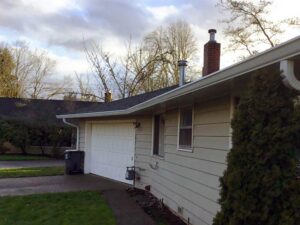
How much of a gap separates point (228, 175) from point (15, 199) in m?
7.48

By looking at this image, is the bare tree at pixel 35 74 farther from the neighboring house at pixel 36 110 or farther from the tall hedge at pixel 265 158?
the tall hedge at pixel 265 158

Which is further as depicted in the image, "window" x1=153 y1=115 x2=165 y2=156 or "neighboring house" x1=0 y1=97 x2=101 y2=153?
"neighboring house" x1=0 y1=97 x2=101 y2=153

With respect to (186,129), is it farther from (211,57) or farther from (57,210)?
(57,210)

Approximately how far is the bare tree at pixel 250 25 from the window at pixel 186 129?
18.7m

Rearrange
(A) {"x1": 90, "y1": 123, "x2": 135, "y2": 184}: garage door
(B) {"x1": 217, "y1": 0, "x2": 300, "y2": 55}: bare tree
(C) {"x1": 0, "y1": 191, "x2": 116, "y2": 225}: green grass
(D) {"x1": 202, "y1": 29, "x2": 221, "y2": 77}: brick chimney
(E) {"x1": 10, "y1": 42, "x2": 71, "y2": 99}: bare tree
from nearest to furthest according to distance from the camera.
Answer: (C) {"x1": 0, "y1": 191, "x2": 116, "y2": 225}: green grass → (D) {"x1": 202, "y1": 29, "x2": 221, "y2": 77}: brick chimney → (A) {"x1": 90, "y1": 123, "x2": 135, "y2": 184}: garage door → (B) {"x1": 217, "y1": 0, "x2": 300, "y2": 55}: bare tree → (E) {"x1": 10, "y1": 42, "x2": 71, "y2": 99}: bare tree

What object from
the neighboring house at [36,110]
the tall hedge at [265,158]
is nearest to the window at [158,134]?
the tall hedge at [265,158]

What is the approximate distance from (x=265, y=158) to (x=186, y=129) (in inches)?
188

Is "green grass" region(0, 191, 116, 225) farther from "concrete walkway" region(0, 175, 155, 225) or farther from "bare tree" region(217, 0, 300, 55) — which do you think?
"bare tree" region(217, 0, 300, 55)

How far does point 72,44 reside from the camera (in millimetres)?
38656

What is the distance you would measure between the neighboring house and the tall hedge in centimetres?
2353

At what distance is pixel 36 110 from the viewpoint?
28938 mm

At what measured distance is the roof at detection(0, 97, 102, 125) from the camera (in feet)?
89.9

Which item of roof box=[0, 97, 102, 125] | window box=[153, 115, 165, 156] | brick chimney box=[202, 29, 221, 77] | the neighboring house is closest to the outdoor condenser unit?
window box=[153, 115, 165, 156]

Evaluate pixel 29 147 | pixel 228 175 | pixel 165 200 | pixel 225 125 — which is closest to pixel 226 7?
pixel 29 147
